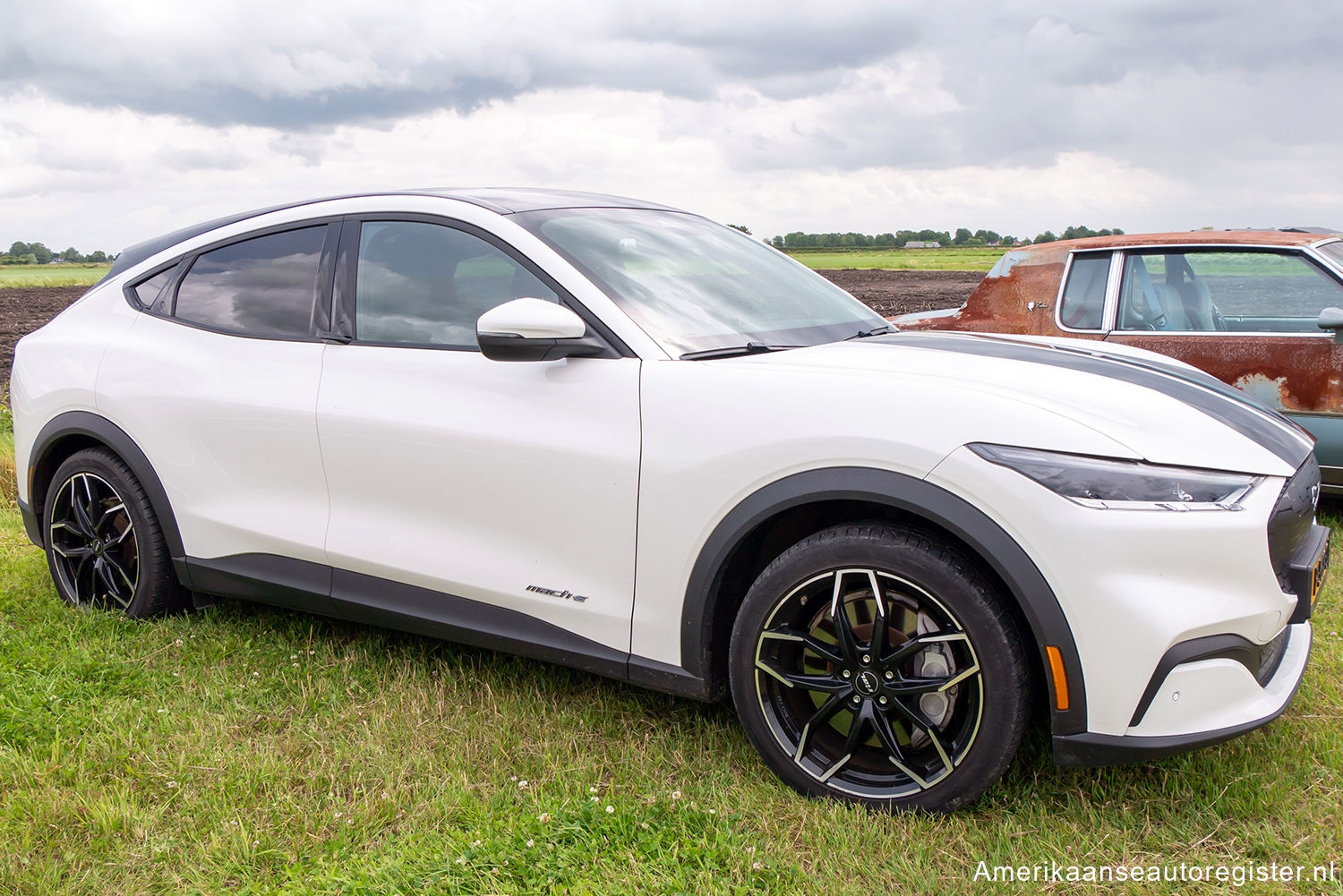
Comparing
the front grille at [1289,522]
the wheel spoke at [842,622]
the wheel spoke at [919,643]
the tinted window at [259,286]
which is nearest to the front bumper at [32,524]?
the tinted window at [259,286]

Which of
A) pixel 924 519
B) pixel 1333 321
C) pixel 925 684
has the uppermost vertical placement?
pixel 1333 321

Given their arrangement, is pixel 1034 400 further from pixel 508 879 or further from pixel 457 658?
pixel 457 658

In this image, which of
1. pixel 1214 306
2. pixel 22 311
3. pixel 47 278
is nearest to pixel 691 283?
pixel 1214 306

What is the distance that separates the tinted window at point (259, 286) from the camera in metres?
3.70

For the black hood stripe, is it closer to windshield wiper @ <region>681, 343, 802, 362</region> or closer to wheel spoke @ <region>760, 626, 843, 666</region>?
windshield wiper @ <region>681, 343, 802, 362</region>

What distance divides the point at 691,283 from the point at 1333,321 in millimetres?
3711

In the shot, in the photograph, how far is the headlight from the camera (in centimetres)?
234

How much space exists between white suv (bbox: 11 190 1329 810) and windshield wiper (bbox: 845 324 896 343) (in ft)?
0.05

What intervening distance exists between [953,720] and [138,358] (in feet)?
10.8

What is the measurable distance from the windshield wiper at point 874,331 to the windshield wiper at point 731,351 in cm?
39

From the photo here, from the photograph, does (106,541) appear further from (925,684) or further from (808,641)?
(925,684)

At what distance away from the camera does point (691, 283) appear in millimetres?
3330

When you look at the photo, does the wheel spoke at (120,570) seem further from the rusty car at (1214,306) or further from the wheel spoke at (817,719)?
the rusty car at (1214,306)

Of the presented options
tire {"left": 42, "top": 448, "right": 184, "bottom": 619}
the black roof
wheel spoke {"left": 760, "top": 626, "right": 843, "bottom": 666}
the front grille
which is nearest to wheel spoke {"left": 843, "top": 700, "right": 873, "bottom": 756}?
wheel spoke {"left": 760, "top": 626, "right": 843, "bottom": 666}
